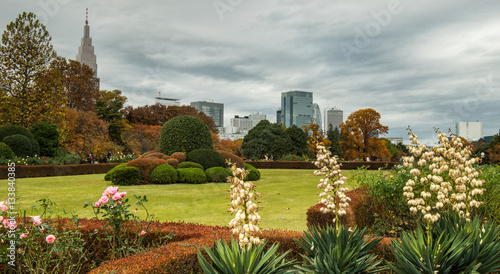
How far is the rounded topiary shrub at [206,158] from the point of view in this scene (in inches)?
634

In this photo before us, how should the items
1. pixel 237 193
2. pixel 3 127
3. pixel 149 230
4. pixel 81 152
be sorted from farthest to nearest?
pixel 81 152
pixel 3 127
pixel 149 230
pixel 237 193

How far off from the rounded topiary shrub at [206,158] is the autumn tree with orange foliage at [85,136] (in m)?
16.7

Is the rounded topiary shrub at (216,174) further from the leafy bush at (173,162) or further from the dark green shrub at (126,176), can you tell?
the dark green shrub at (126,176)

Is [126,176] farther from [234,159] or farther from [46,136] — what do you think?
[46,136]

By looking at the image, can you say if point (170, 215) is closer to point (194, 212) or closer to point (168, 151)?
point (194, 212)

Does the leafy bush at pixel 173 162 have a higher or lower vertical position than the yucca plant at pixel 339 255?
higher

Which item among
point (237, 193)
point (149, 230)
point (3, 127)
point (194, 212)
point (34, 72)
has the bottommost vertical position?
point (194, 212)

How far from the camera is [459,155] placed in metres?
3.36

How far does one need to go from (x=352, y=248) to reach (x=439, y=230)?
1053 millimetres

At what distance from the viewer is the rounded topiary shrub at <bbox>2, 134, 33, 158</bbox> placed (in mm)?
18938

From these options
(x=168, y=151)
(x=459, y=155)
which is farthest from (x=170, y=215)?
(x=168, y=151)

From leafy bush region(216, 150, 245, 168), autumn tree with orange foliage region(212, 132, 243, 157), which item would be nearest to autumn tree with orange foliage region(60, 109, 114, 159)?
autumn tree with orange foliage region(212, 132, 243, 157)

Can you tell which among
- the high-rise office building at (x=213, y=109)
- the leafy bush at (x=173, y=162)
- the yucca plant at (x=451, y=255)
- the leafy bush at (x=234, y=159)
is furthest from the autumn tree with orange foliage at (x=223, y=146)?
the high-rise office building at (x=213, y=109)

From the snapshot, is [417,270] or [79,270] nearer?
[417,270]
